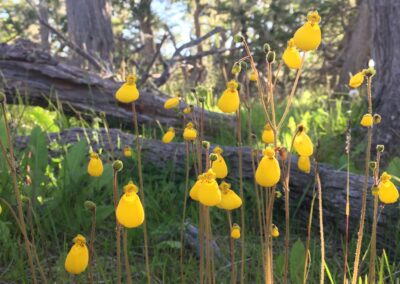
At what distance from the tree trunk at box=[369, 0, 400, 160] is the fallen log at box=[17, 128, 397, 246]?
0.79 meters

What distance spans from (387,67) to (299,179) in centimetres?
127

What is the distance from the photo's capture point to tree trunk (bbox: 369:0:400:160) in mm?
3193

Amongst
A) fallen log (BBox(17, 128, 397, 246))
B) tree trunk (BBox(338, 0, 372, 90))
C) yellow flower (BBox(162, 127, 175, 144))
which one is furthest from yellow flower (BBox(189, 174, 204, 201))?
tree trunk (BBox(338, 0, 372, 90))

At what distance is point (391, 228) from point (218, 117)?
2470mm

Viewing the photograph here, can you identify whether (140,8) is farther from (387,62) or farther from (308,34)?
(308,34)

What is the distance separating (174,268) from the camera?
1864 millimetres

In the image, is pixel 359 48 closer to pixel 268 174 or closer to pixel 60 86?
pixel 60 86

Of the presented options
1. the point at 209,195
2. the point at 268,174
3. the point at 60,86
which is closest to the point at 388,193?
the point at 268,174

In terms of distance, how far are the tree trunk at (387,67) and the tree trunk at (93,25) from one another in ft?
14.2

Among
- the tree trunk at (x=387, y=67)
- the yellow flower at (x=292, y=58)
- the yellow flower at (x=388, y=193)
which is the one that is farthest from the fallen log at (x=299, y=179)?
the yellow flower at (x=292, y=58)

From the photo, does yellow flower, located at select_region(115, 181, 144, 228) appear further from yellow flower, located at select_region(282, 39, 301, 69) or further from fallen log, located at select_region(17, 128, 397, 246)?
fallen log, located at select_region(17, 128, 397, 246)

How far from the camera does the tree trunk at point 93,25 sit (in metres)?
6.86

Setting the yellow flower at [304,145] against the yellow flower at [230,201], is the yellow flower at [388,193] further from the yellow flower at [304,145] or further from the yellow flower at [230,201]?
the yellow flower at [230,201]

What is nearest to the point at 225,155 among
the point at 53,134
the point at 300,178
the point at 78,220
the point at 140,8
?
the point at 300,178
